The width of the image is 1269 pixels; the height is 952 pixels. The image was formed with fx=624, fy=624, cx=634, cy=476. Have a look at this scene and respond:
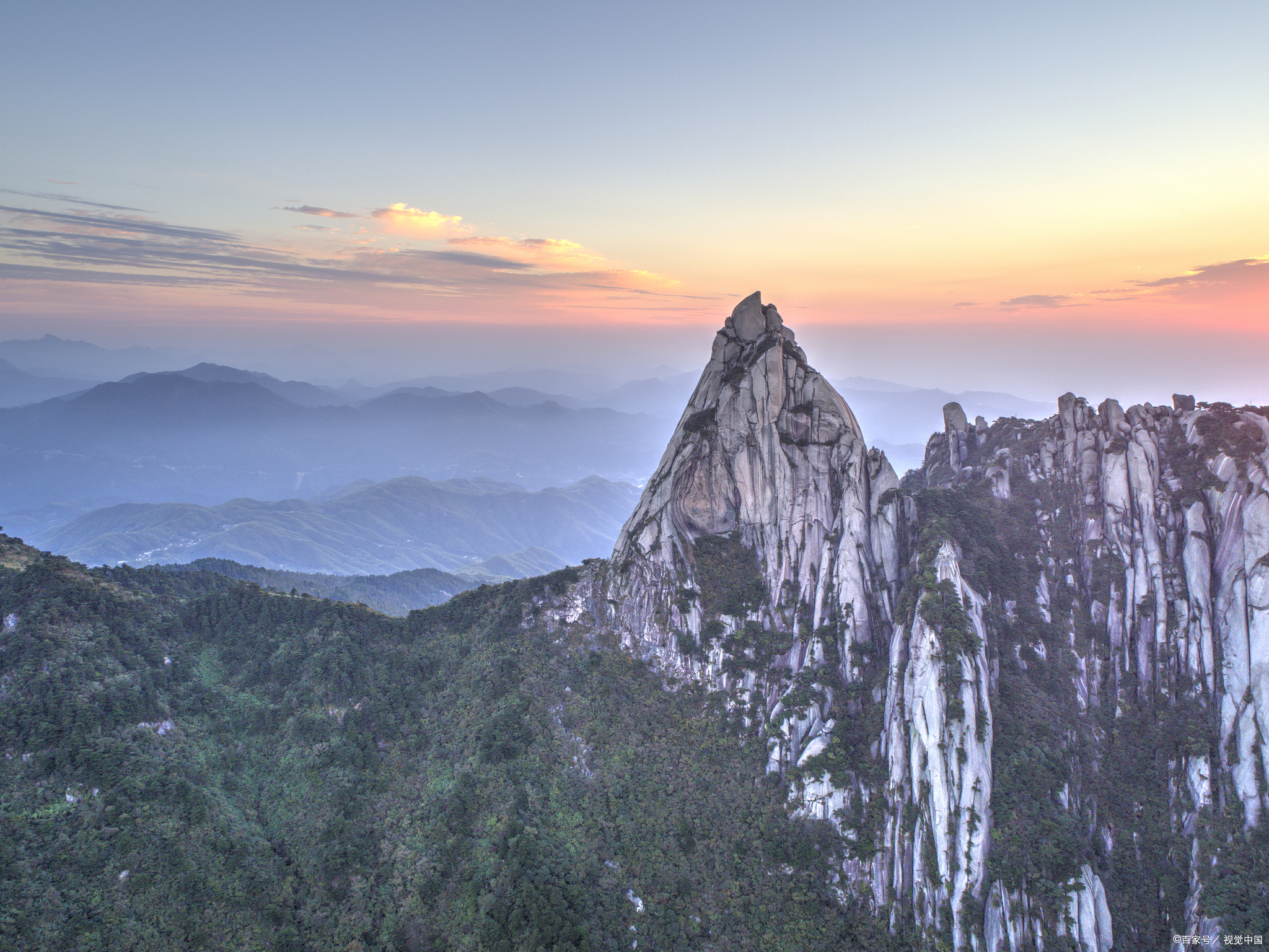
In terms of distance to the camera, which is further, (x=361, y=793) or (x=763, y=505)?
(x=763, y=505)

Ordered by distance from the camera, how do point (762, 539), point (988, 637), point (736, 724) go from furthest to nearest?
point (762, 539)
point (736, 724)
point (988, 637)

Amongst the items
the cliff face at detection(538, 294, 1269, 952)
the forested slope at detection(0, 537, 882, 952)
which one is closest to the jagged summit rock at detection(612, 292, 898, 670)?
the cliff face at detection(538, 294, 1269, 952)

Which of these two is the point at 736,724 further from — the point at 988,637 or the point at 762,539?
the point at 988,637

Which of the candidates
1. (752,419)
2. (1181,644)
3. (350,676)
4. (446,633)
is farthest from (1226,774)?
(350,676)

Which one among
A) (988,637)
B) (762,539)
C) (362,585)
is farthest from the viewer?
(362,585)

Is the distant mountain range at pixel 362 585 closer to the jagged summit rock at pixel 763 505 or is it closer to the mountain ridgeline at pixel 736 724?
the mountain ridgeline at pixel 736 724

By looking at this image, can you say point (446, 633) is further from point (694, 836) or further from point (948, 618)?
point (948, 618)

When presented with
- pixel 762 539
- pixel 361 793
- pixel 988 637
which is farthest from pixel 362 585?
pixel 988 637
